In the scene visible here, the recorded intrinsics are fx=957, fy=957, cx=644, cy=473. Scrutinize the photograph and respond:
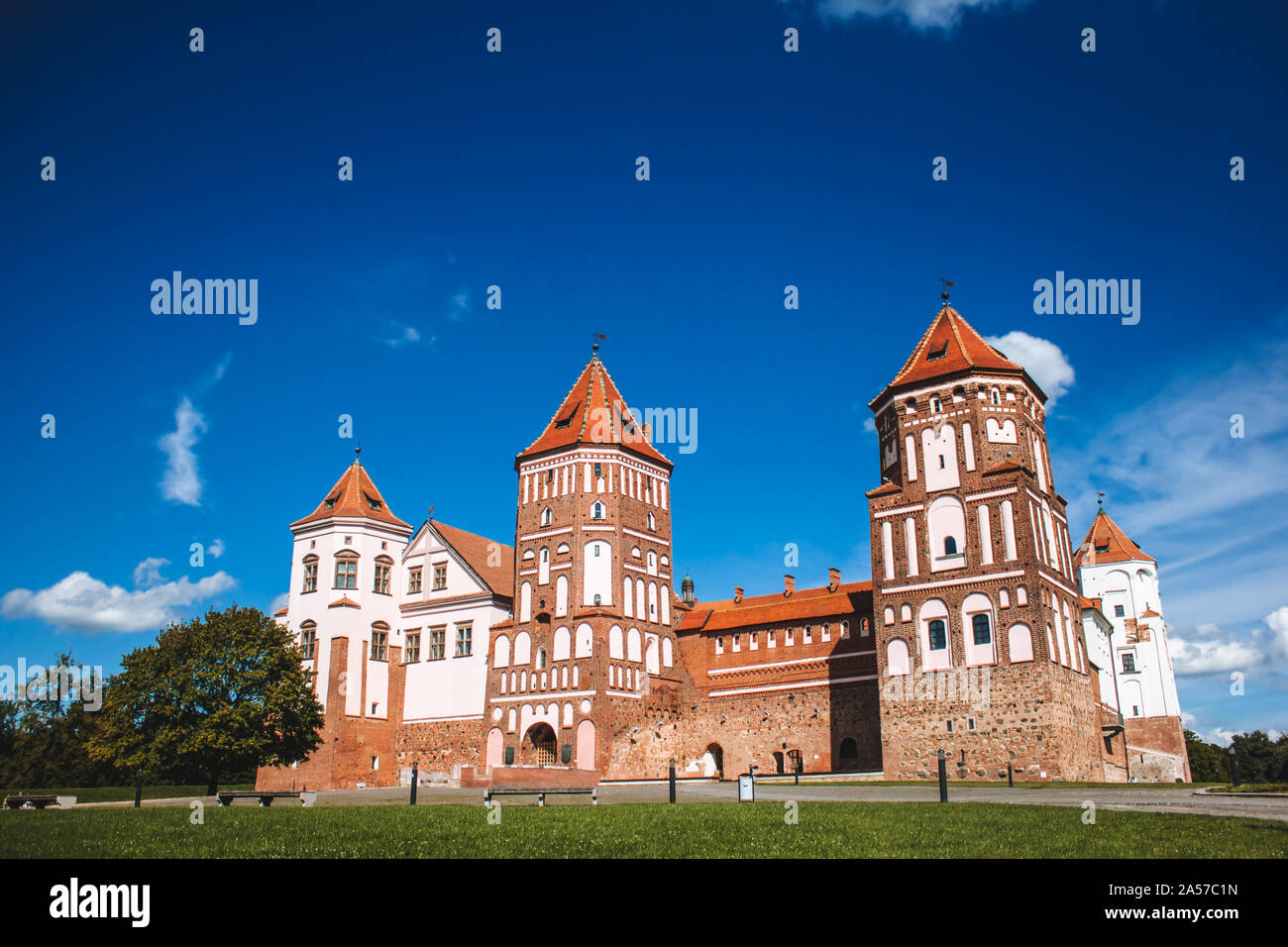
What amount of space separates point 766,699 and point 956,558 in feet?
42.9

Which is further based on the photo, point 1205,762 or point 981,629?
point 1205,762

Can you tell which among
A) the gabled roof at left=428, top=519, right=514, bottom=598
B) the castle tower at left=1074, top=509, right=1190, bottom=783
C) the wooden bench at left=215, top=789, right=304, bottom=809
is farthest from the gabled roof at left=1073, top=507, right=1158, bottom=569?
the wooden bench at left=215, top=789, right=304, bottom=809

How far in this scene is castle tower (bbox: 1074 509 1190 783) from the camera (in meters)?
59.0

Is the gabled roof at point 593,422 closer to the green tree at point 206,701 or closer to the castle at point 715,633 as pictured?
the castle at point 715,633

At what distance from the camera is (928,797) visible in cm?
2386

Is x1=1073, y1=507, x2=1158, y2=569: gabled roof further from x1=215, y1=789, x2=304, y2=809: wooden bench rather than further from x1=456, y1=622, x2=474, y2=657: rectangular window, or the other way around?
x1=215, y1=789, x2=304, y2=809: wooden bench

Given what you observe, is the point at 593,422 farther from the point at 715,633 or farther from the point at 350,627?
the point at 350,627

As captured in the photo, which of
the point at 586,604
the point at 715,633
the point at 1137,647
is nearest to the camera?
the point at 586,604

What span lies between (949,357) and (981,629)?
39.3ft

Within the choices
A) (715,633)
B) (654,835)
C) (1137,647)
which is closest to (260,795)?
(654,835)

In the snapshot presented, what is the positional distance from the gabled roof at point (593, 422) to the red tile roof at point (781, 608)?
28.3ft

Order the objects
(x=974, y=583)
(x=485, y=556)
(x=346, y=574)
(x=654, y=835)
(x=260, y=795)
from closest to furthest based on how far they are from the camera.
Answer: (x=654, y=835) < (x=260, y=795) < (x=974, y=583) < (x=346, y=574) < (x=485, y=556)

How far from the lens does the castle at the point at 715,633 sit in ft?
125

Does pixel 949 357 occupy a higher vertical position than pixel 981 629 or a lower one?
higher
